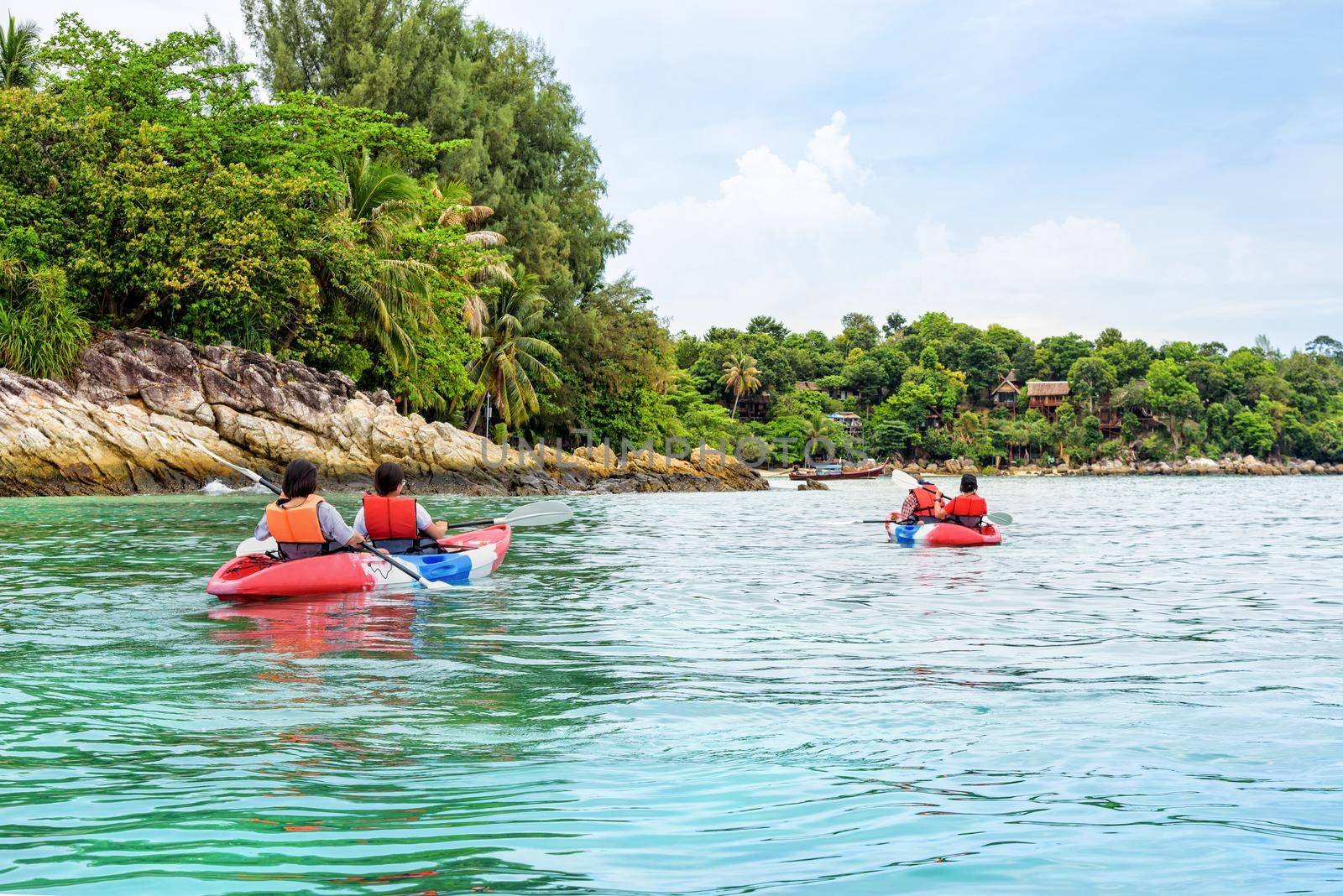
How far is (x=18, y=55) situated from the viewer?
2950 cm

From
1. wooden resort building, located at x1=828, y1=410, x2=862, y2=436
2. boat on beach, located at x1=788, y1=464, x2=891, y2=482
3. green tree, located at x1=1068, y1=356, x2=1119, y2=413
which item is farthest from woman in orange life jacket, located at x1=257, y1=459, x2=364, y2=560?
green tree, located at x1=1068, y1=356, x2=1119, y2=413

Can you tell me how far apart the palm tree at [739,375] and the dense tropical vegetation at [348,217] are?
1193 centimetres

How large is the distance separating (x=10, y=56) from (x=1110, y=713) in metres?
33.0

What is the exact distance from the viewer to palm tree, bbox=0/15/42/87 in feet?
96.0

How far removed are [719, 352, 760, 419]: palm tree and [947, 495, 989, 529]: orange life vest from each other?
66.0 m

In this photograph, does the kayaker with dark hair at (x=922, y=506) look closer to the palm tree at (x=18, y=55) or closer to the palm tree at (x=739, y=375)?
the palm tree at (x=18, y=55)

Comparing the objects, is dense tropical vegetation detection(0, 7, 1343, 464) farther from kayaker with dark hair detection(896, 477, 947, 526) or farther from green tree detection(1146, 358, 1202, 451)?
green tree detection(1146, 358, 1202, 451)

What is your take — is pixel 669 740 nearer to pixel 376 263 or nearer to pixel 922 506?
pixel 922 506

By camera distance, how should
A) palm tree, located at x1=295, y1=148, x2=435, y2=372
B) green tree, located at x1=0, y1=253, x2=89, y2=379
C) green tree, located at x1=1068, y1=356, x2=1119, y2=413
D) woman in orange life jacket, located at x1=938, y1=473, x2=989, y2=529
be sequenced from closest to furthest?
woman in orange life jacket, located at x1=938, y1=473, x2=989, y2=529, green tree, located at x1=0, y1=253, x2=89, y2=379, palm tree, located at x1=295, y1=148, x2=435, y2=372, green tree, located at x1=1068, y1=356, x2=1119, y2=413

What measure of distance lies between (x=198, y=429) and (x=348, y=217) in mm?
8452

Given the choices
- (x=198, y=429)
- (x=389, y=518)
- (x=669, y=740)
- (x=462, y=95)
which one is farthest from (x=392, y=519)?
(x=462, y=95)

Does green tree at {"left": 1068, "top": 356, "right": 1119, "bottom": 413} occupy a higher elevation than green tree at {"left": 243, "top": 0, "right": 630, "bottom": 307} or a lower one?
lower

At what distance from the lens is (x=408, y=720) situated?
201 inches

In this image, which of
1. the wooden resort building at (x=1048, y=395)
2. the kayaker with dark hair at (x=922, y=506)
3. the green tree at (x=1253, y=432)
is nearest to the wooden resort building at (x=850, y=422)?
the wooden resort building at (x=1048, y=395)
